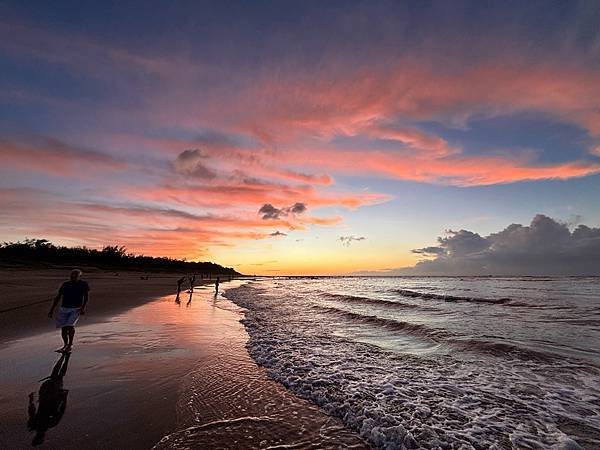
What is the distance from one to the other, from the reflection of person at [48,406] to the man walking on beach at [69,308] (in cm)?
234

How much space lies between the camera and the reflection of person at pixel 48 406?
16.5 ft

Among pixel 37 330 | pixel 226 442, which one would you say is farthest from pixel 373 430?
pixel 37 330

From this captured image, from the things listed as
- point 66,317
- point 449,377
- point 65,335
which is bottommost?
point 449,377

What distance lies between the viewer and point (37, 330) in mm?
12789

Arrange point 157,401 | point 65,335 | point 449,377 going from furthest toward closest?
point 65,335 → point 449,377 → point 157,401

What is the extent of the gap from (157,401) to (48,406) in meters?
1.84

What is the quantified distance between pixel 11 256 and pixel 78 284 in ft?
229

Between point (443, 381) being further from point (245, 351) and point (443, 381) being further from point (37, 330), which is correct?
point (37, 330)

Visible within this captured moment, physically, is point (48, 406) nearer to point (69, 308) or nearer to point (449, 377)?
point (69, 308)

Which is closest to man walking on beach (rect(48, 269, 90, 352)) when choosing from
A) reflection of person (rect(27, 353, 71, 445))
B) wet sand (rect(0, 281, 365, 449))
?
wet sand (rect(0, 281, 365, 449))

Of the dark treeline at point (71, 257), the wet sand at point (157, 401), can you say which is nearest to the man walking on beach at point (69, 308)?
the wet sand at point (157, 401)

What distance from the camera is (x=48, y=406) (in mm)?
5852

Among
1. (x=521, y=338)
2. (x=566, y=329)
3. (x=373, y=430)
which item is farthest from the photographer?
(x=566, y=329)

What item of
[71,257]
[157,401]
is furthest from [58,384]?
[71,257]
